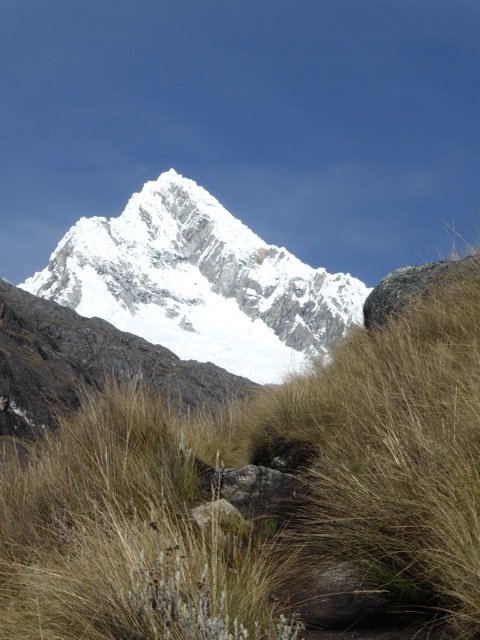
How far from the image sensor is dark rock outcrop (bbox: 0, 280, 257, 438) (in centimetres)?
821

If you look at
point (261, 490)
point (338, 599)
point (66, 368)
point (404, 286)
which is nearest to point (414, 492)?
point (338, 599)

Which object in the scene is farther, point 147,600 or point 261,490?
point 261,490

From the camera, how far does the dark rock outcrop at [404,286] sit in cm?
764

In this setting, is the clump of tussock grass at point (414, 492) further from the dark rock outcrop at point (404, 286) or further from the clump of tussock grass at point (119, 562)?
the dark rock outcrop at point (404, 286)

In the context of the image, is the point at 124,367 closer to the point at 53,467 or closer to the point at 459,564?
the point at 53,467

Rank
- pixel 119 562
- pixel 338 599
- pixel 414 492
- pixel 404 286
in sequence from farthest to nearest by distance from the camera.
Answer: pixel 404 286, pixel 338 599, pixel 414 492, pixel 119 562

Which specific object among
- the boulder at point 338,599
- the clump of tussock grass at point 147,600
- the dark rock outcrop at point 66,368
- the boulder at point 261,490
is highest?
the dark rock outcrop at point 66,368

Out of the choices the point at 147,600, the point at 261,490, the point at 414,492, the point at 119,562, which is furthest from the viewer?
the point at 261,490

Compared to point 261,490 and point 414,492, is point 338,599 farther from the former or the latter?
point 261,490

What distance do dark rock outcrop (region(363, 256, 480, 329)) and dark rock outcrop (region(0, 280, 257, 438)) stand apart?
2.20 meters

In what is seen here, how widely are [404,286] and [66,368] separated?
7.73 metres

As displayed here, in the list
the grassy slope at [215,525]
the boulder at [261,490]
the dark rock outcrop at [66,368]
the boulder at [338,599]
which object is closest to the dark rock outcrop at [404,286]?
the dark rock outcrop at [66,368]

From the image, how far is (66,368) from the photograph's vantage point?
1316 centimetres

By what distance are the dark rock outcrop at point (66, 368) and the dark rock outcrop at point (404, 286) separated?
2197 mm
